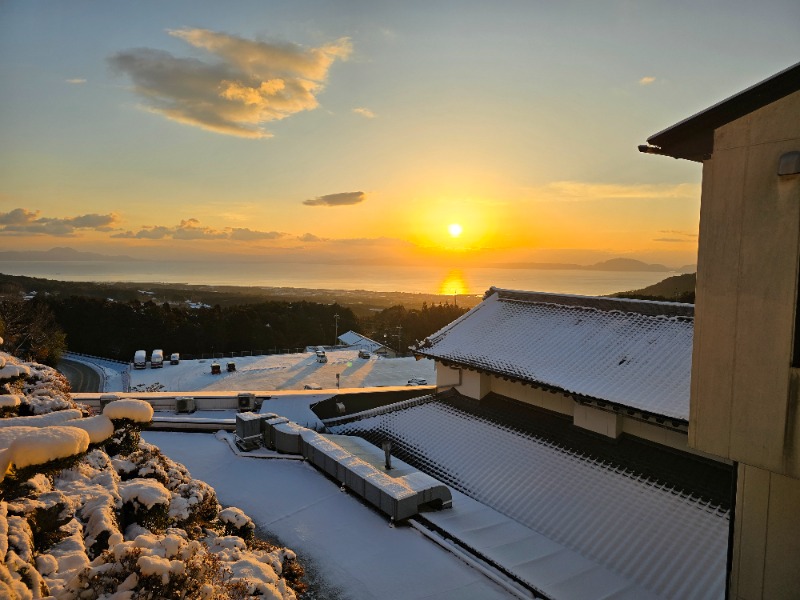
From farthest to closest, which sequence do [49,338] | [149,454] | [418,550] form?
[49,338] → [418,550] → [149,454]

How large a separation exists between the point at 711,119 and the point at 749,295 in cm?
220

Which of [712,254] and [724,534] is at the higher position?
[712,254]

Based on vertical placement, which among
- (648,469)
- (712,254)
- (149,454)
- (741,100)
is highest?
(741,100)

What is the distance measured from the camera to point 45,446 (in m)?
4.55

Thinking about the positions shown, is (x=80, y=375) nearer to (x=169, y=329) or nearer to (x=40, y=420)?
(x=169, y=329)

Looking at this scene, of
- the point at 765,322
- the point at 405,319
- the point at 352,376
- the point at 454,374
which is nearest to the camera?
the point at 765,322

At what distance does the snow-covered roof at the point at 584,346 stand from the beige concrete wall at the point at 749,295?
6176 mm

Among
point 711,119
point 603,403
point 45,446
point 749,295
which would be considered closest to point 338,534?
point 45,446

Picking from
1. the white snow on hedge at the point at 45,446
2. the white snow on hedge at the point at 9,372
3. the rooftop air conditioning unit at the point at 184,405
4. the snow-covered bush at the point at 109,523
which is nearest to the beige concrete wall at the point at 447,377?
the rooftop air conditioning unit at the point at 184,405

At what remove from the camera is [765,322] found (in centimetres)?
519

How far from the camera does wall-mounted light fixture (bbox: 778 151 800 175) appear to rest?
494 centimetres

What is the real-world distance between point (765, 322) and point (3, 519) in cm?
815

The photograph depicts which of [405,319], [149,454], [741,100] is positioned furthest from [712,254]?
[405,319]

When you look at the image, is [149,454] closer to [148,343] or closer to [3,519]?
[3,519]
